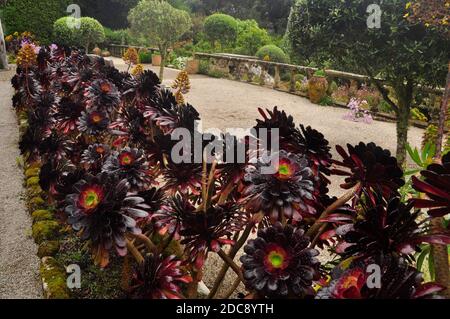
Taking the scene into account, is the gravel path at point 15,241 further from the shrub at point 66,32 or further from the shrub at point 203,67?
the shrub at point 66,32

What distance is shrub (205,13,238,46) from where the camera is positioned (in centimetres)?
1873

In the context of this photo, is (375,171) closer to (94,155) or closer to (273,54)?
(94,155)

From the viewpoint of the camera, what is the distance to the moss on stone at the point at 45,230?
2648mm

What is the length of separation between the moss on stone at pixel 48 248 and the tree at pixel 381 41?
4557mm

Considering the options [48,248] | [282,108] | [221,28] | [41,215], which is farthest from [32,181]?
[221,28]

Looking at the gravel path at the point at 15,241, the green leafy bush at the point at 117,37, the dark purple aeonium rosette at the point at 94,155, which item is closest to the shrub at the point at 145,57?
the green leafy bush at the point at 117,37

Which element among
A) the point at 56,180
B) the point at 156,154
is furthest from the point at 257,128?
the point at 56,180

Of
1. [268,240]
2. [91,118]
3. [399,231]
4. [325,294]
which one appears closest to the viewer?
[325,294]

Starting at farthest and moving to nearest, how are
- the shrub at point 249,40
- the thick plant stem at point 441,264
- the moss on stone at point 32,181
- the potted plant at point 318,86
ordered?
the shrub at point 249,40 → the potted plant at point 318,86 → the moss on stone at point 32,181 → the thick plant stem at point 441,264

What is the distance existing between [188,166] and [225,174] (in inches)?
6.5

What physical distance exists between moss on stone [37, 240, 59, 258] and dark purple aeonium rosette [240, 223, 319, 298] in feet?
5.59

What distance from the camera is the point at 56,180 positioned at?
85.9 inches
